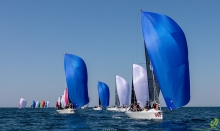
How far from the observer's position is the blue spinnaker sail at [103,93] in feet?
369

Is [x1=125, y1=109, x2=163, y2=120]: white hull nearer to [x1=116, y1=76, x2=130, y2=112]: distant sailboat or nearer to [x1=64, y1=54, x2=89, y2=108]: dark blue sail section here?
[x1=64, y1=54, x2=89, y2=108]: dark blue sail section

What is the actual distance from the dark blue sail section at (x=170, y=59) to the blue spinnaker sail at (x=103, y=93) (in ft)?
251

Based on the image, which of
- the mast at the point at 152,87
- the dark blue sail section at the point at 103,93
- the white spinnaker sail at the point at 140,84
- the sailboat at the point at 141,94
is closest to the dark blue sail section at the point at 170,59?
the sailboat at the point at 141,94

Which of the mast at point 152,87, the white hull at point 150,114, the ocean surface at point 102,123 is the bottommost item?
the ocean surface at point 102,123

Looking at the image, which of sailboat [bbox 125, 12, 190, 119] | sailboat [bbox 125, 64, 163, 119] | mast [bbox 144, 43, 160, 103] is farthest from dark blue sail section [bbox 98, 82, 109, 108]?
sailboat [bbox 125, 12, 190, 119]

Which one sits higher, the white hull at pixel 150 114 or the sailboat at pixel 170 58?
the sailboat at pixel 170 58

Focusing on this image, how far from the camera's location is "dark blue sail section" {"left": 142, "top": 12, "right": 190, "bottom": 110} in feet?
112

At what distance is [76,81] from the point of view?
6334 centimetres

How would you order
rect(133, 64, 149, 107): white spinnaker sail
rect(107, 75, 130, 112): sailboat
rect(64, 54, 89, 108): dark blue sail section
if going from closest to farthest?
rect(133, 64, 149, 107): white spinnaker sail < rect(64, 54, 89, 108): dark blue sail section < rect(107, 75, 130, 112): sailboat

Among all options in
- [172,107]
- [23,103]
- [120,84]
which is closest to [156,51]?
[172,107]

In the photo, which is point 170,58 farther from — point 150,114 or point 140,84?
point 140,84

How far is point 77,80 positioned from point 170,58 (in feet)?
105

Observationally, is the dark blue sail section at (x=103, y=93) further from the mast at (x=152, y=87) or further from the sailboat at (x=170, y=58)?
the sailboat at (x=170, y=58)

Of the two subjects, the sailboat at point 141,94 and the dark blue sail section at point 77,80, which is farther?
the dark blue sail section at point 77,80
